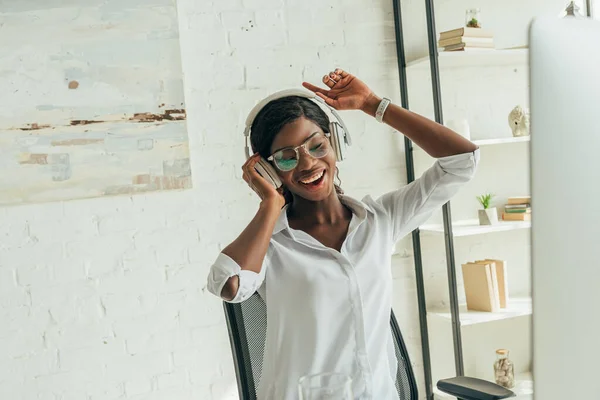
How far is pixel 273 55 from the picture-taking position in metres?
2.95

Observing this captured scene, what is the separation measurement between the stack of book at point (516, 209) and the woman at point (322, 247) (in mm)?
1337

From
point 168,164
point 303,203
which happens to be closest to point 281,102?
point 303,203

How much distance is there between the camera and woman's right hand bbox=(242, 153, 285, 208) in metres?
1.72

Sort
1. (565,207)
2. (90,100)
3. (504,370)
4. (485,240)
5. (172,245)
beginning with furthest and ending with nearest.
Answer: (485,240) < (504,370) < (172,245) < (90,100) < (565,207)

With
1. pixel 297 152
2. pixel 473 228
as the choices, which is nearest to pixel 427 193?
pixel 297 152

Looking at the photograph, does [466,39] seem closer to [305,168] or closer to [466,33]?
[466,33]

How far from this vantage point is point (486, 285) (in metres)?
2.99

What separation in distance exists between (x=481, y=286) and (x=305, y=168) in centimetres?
154

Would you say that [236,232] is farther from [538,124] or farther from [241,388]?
[538,124]

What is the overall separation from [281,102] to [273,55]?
4.04ft

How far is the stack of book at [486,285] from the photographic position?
118 inches

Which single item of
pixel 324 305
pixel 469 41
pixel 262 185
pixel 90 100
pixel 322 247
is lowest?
pixel 324 305

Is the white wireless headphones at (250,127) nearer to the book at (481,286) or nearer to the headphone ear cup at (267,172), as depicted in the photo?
the headphone ear cup at (267,172)

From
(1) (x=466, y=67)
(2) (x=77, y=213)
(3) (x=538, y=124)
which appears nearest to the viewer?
(3) (x=538, y=124)
